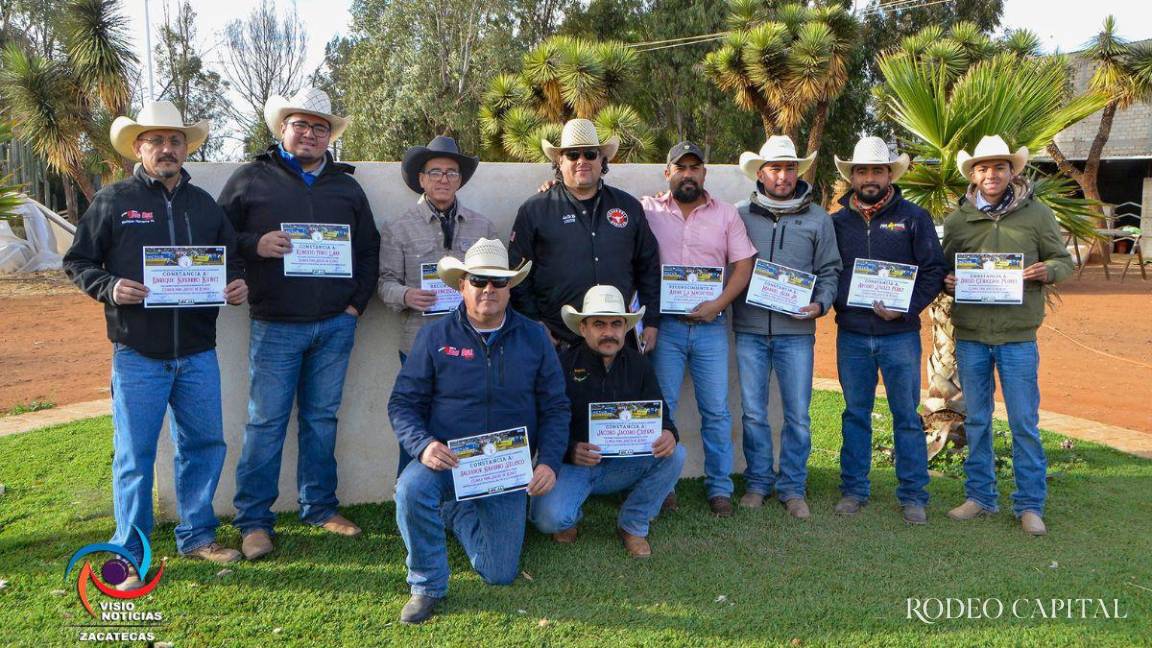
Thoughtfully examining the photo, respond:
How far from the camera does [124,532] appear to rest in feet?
14.3

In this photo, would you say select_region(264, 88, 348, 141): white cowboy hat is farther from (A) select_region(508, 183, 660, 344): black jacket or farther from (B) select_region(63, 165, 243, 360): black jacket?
(A) select_region(508, 183, 660, 344): black jacket

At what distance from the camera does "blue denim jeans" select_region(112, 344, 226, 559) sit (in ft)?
14.1

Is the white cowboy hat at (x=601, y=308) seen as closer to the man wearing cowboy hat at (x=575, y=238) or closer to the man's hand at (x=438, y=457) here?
the man wearing cowboy hat at (x=575, y=238)

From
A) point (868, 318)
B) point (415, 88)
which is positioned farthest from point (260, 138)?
point (868, 318)

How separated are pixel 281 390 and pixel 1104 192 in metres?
32.7

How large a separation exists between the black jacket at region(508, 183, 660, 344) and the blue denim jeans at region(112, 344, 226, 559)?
1.78 m

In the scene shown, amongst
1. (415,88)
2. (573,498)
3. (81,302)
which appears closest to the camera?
(573,498)

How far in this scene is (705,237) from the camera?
5.30 meters

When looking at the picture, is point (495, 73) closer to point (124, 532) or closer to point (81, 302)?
point (81, 302)

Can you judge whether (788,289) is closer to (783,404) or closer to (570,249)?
(783,404)

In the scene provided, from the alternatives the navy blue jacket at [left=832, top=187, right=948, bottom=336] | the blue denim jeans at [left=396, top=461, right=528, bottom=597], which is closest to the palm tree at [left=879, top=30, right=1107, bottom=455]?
the navy blue jacket at [left=832, top=187, right=948, bottom=336]

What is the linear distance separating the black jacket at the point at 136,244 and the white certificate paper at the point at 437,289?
1.14 metres

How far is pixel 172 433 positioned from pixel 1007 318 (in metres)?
4.79

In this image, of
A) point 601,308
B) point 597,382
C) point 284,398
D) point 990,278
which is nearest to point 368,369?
point 284,398
